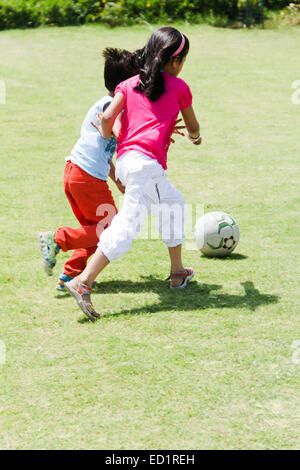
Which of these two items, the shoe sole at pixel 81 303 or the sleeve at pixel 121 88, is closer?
the shoe sole at pixel 81 303

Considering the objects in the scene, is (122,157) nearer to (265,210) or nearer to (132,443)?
(132,443)

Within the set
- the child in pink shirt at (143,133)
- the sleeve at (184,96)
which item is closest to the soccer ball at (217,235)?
the child in pink shirt at (143,133)

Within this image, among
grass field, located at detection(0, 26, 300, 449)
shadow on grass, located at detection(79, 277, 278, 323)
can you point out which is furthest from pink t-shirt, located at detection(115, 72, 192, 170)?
grass field, located at detection(0, 26, 300, 449)

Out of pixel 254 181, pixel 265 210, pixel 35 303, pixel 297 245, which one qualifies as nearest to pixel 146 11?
pixel 254 181

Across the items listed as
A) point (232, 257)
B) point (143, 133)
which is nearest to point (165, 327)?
point (143, 133)

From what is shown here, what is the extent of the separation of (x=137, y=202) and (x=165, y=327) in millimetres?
911

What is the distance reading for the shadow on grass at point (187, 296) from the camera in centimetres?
483

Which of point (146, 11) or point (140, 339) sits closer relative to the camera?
point (140, 339)

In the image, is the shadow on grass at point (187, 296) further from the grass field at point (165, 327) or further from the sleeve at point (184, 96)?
the sleeve at point (184, 96)

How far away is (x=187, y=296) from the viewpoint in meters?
5.05

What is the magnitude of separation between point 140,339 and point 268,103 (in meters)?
9.02

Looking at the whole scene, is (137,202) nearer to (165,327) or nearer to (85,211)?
(85,211)

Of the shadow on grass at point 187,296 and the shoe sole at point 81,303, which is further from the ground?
the shoe sole at point 81,303
